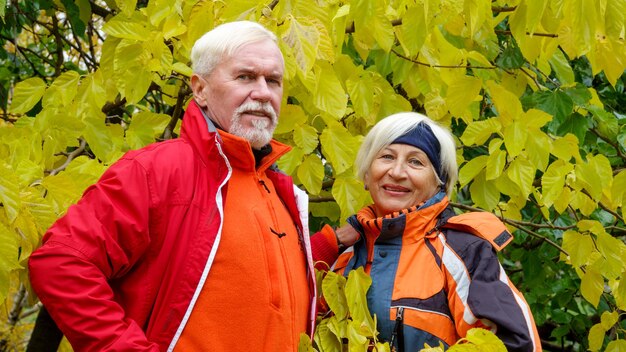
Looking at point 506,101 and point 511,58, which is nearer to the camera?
point 506,101

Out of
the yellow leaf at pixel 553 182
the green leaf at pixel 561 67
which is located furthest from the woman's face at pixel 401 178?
the green leaf at pixel 561 67

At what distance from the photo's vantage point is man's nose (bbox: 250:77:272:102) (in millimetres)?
2342

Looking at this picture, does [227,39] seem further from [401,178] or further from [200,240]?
[401,178]

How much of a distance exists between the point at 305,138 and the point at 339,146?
127 mm

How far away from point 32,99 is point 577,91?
210 centimetres

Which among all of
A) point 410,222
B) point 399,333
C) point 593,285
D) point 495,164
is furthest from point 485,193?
point 399,333

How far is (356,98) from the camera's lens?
2.93m

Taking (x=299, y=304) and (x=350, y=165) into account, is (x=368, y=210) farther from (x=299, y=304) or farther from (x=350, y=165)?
(x=299, y=304)

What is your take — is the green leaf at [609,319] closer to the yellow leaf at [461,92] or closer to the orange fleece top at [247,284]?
→ the yellow leaf at [461,92]

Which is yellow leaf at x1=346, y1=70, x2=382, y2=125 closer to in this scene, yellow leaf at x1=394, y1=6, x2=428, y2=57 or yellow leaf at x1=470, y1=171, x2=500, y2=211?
yellow leaf at x1=394, y1=6, x2=428, y2=57

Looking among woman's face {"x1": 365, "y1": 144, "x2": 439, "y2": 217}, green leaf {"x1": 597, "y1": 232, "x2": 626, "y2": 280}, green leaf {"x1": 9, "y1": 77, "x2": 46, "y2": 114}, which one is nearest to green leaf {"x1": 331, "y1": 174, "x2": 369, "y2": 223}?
woman's face {"x1": 365, "y1": 144, "x2": 439, "y2": 217}

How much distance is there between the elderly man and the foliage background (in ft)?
0.41

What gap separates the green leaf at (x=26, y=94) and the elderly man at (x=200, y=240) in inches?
33.7

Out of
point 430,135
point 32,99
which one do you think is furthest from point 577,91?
point 32,99
